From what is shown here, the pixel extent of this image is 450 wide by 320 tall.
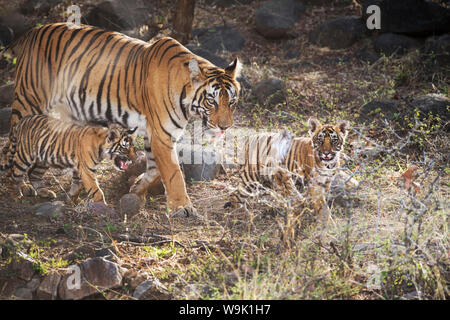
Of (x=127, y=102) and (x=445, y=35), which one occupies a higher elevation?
(x=445, y=35)

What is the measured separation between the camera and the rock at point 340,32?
1112cm

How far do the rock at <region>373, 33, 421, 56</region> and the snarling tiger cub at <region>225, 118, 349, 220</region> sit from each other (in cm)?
579

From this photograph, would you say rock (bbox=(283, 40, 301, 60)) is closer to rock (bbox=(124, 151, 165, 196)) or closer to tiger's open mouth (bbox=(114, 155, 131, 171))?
rock (bbox=(124, 151, 165, 196))

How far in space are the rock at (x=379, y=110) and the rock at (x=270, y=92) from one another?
127 centimetres

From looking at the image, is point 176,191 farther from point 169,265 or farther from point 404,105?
point 404,105

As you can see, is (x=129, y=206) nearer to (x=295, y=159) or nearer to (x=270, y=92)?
(x=295, y=159)

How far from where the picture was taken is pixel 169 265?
4.32m

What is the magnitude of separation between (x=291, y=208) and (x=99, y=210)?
2.11 metres

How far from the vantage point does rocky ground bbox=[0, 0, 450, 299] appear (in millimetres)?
3908

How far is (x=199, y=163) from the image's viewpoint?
21.1 ft

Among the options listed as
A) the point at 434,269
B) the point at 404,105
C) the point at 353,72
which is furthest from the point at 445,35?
the point at 434,269

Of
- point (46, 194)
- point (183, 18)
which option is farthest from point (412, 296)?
point (183, 18)

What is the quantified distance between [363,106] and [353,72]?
6.89 feet

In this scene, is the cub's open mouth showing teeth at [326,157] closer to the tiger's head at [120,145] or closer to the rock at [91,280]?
the tiger's head at [120,145]
